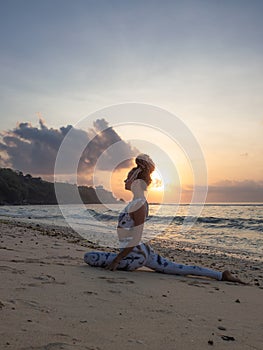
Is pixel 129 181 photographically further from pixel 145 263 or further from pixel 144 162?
pixel 145 263

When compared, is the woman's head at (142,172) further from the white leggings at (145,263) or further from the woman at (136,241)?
the white leggings at (145,263)

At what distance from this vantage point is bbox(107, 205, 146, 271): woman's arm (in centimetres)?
567

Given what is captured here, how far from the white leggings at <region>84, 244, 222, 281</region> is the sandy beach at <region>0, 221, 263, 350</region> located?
236 mm

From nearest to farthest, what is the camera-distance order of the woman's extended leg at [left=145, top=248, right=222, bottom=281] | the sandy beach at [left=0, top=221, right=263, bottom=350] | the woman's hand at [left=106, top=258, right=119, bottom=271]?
the sandy beach at [left=0, top=221, right=263, bottom=350] < the woman's hand at [left=106, top=258, right=119, bottom=271] < the woman's extended leg at [left=145, top=248, right=222, bottom=281]

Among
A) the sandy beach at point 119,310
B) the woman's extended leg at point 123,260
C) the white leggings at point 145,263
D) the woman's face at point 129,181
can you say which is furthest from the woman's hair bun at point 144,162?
the sandy beach at point 119,310

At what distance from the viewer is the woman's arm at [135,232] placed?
5668 mm

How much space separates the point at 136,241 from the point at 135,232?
0.46ft

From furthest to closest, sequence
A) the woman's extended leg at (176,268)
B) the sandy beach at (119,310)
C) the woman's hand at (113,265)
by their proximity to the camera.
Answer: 1. the woman's extended leg at (176,268)
2. the woman's hand at (113,265)
3. the sandy beach at (119,310)

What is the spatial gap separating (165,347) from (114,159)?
502 cm

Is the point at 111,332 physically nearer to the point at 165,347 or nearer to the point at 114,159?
the point at 165,347

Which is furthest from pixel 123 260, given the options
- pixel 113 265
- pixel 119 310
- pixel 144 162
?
pixel 119 310

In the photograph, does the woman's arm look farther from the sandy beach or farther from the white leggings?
the sandy beach

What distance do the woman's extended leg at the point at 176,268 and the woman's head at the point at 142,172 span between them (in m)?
1.14

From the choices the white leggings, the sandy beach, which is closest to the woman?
the white leggings
